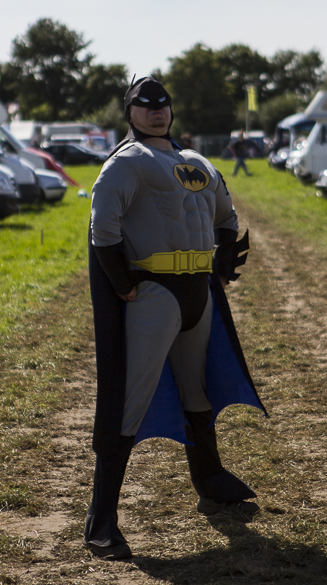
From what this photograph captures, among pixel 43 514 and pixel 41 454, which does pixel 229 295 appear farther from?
pixel 43 514

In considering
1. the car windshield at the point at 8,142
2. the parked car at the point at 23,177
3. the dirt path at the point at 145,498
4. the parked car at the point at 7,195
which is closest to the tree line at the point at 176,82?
the car windshield at the point at 8,142

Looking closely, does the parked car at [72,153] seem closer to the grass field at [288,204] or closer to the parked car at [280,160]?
the parked car at [280,160]

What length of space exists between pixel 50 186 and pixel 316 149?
26.5ft

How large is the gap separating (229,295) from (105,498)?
5333mm

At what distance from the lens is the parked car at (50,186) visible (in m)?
17.7

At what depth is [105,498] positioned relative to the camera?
2.94m

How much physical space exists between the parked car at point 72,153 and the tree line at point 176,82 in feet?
86.4

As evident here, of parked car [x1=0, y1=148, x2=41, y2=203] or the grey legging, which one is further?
parked car [x1=0, y1=148, x2=41, y2=203]

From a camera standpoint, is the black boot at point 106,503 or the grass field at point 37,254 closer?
the black boot at point 106,503

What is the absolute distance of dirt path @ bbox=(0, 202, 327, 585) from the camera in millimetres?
2801

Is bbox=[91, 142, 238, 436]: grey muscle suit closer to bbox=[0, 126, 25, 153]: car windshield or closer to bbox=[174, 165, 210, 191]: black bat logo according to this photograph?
bbox=[174, 165, 210, 191]: black bat logo

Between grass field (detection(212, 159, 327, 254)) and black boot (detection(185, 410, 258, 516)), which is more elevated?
black boot (detection(185, 410, 258, 516))

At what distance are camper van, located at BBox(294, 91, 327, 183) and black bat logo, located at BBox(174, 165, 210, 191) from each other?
18.5 m

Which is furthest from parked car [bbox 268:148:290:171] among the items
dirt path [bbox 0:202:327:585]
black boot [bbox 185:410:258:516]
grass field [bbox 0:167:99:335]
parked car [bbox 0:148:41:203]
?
black boot [bbox 185:410:258:516]
